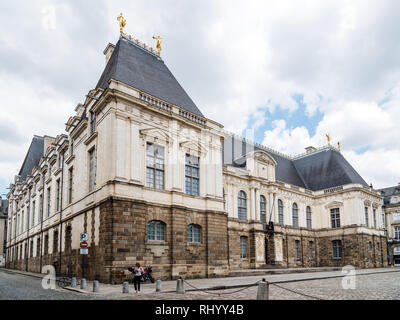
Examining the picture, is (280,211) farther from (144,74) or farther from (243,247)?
(144,74)

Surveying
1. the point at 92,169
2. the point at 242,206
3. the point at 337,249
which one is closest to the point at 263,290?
the point at 92,169

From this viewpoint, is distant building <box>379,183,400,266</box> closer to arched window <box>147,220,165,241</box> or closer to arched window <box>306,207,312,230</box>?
arched window <box>306,207,312,230</box>

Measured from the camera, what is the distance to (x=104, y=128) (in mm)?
19250

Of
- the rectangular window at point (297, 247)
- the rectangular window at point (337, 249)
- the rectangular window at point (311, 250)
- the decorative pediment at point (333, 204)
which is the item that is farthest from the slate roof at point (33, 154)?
the rectangular window at point (337, 249)

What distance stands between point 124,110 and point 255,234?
17.5 m

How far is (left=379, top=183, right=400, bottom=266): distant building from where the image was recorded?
156 ft

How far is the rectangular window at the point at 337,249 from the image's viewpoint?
38031 millimetres

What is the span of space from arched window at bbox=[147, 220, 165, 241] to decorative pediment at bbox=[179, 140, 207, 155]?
16.1 feet

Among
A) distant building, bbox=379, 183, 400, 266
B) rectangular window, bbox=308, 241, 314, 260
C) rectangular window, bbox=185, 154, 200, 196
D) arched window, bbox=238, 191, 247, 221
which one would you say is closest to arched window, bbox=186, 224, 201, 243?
rectangular window, bbox=185, 154, 200, 196

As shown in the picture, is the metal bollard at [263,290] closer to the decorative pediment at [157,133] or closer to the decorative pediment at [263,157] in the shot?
the decorative pediment at [157,133]

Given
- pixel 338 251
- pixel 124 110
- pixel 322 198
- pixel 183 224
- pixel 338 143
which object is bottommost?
pixel 338 251

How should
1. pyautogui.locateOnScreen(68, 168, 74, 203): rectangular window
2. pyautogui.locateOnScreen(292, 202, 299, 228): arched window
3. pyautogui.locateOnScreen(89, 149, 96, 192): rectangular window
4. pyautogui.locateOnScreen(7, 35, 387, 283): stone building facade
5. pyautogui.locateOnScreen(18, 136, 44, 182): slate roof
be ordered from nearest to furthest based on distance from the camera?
pyautogui.locateOnScreen(7, 35, 387, 283): stone building facade
pyautogui.locateOnScreen(89, 149, 96, 192): rectangular window
pyautogui.locateOnScreen(68, 168, 74, 203): rectangular window
pyautogui.locateOnScreen(292, 202, 299, 228): arched window
pyautogui.locateOnScreen(18, 136, 44, 182): slate roof
